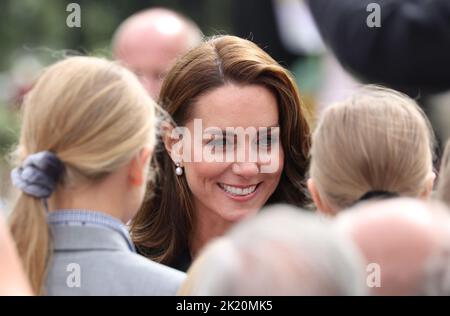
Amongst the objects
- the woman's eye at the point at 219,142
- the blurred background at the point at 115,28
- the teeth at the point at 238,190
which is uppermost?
the blurred background at the point at 115,28

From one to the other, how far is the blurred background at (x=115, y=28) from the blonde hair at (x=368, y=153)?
2725 millimetres

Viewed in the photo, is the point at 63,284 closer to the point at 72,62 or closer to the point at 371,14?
the point at 72,62

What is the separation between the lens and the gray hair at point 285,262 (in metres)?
1.94

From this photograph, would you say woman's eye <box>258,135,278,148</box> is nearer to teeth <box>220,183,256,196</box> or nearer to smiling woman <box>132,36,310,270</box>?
smiling woman <box>132,36,310,270</box>

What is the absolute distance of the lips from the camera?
11.8 feet

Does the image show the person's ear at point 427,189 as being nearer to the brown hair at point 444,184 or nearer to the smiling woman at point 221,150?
the brown hair at point 444,184

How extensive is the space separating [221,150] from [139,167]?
2.57 ft

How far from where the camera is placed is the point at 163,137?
3.64m

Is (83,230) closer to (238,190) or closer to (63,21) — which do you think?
(238,190)

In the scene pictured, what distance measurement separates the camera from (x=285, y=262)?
1.94m

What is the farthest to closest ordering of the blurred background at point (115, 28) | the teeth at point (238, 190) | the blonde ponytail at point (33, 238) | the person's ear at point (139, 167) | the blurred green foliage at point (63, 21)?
the blurred green foliage at point (63, 21) → the blurred background at point (115, 28) → the teeth at point (238, 190) → the person's ear at point (139, 167) → the blonde ponytail at point (33, 238)

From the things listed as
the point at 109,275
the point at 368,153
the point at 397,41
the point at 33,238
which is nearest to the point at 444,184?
the point at 368,153

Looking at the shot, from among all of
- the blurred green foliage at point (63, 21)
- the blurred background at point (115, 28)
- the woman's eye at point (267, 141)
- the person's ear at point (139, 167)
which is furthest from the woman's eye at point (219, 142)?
the blurred green foliage at point (63, 21)

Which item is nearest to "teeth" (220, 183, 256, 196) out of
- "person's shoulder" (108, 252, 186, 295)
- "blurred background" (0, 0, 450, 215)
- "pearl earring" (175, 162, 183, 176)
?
"pearl earring" (175, 162, 183, 176)
